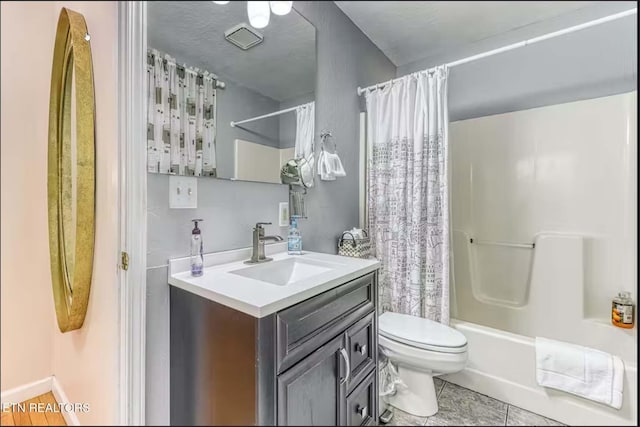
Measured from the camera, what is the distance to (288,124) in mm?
1261

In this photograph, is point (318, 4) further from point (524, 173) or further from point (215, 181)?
point (524, 173)

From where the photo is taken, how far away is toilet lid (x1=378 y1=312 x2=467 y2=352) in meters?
1.21

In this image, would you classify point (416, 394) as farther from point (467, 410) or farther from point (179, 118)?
point (179, 118)

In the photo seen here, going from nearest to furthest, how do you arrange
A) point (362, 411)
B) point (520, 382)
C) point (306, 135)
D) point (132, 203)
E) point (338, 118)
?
point (132, 203), point (362, 411), point (520, 382), point (306, 135), point (338, 118)

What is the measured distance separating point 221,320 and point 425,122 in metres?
1.31

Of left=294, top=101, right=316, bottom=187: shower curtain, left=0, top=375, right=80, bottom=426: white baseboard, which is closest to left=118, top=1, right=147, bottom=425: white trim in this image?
left=294, top=101, right=316, bottom=187: shower curtain

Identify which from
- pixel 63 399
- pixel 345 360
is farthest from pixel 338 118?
pixel 63 399

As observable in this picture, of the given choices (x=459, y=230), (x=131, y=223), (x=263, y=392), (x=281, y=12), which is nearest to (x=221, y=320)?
(x=263, y=392)

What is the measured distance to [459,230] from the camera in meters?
1.95

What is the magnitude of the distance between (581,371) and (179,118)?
160 cm

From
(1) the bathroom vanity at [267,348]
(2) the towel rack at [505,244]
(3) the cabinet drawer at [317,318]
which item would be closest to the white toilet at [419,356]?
(1) the bathroom vanity at [267,348]

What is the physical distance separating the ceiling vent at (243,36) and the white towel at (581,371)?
140 centimetres

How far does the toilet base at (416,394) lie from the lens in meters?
1.02

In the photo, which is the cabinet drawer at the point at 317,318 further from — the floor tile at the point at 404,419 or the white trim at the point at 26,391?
the white trim at the point at 26,391
